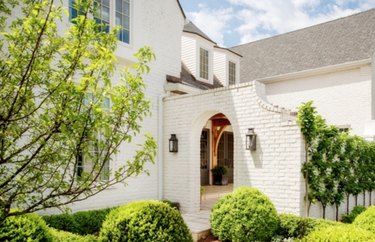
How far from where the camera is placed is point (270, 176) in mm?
7035

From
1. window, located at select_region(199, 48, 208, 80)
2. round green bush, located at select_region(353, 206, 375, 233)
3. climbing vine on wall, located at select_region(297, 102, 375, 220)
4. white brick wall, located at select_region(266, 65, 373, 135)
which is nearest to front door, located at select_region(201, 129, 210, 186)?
window, located at select_region(199, 48, 208, 80)

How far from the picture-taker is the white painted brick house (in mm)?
7074

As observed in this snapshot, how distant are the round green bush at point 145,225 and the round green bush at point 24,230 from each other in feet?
3.24

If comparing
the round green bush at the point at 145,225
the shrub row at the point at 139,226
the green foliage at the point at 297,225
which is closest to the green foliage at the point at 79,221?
the shrub row at the point at 139,226

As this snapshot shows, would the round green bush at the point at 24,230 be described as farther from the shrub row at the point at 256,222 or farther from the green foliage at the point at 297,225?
the green foliage at the point at 297,225

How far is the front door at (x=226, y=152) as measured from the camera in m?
16.7

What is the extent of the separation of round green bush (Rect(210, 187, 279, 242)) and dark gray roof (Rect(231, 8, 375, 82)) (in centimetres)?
1021

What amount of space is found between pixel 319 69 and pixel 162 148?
8.86 m

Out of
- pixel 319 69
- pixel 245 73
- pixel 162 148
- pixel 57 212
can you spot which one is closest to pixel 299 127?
pixel 162 148

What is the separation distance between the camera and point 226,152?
671 inches

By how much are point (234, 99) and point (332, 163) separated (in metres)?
2.94

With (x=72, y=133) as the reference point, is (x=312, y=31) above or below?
above

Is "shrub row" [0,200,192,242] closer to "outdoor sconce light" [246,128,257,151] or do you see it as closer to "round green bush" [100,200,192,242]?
A: "round green bush" [100,200,192,242]

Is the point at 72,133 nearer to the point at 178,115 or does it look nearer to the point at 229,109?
the point at 229,109
